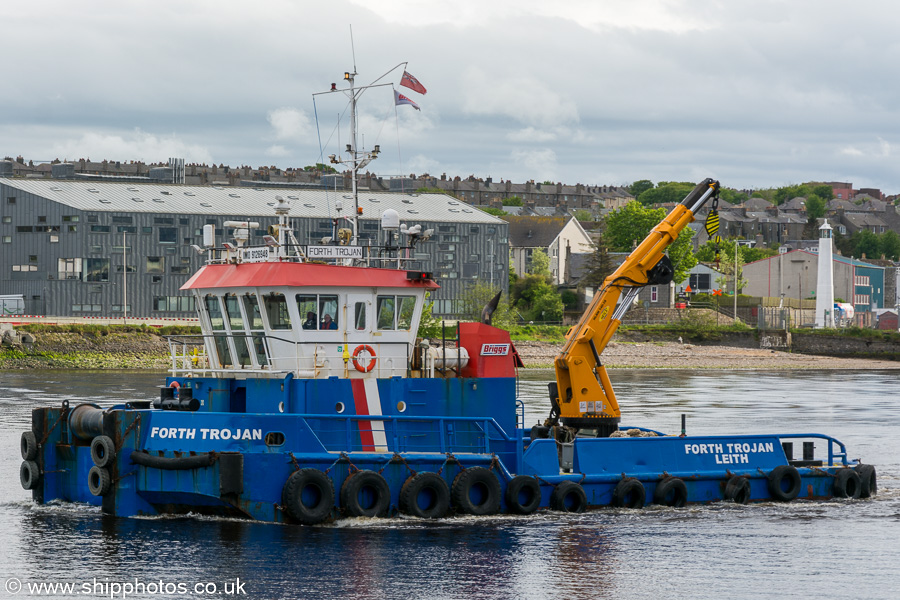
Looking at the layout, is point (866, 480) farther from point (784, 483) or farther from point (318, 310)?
point (318, 310)

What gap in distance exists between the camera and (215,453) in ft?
56.5

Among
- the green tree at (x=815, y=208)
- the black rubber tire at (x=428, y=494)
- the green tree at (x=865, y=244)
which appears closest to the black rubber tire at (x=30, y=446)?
the black rubber tire at (x=428, y=494)

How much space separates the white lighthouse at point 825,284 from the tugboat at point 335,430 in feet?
248

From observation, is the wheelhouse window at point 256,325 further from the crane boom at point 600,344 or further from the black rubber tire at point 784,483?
the black rubber tire at point 784,483

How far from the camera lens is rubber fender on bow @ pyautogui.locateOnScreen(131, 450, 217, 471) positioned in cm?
1725

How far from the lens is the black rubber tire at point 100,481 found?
1819 cm

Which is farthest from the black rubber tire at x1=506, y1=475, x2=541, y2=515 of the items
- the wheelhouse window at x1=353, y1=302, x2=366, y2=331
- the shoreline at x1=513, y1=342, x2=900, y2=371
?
the shoreline at x1=513, y1=342, x2=900, y2=371

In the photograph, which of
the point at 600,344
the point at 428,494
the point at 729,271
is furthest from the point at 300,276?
the point at 729,271

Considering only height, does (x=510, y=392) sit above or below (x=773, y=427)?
above

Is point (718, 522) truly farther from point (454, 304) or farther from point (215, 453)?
point (454, 304)

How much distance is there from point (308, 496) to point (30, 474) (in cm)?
547

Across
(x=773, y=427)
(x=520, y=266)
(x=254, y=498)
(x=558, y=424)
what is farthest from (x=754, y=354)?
(x=254, y=498)

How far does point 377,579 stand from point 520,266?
94.5 meters

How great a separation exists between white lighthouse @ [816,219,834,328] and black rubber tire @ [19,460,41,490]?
8103 centimetres
